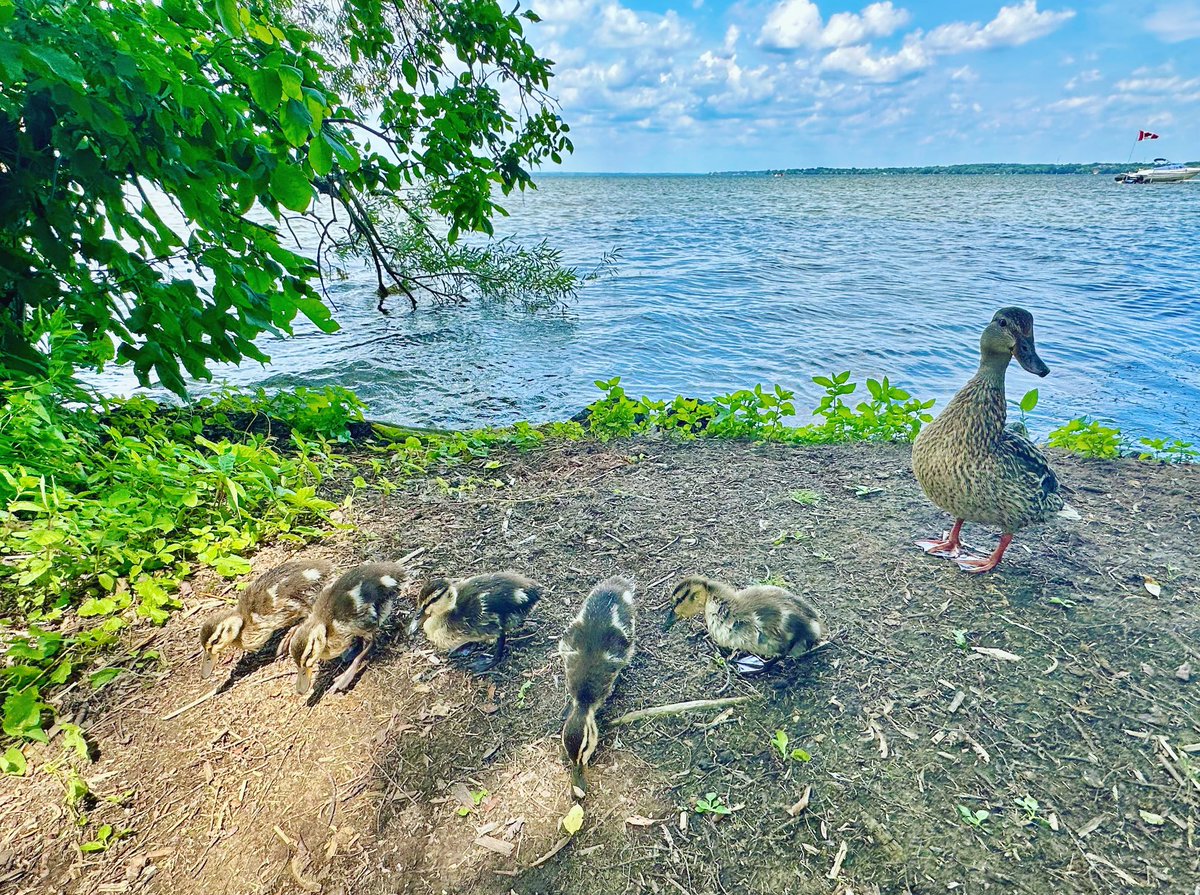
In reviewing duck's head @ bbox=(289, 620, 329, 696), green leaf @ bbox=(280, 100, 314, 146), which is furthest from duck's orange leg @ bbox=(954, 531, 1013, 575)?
green leaf @ bbox=(280, 100, 314, 146)

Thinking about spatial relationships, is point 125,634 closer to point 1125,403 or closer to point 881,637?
point 881,637

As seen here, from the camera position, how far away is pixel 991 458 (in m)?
3.47

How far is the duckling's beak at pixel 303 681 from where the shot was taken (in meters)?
2.85

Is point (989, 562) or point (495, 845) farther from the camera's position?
point (989, 562)

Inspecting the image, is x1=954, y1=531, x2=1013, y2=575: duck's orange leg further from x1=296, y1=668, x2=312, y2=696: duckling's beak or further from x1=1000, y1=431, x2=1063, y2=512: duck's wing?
x1=296, y1=668, x2=312, y2=696: duckling's beak

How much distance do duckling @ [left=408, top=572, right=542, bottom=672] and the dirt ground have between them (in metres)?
0.12

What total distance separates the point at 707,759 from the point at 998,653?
162 centimetres

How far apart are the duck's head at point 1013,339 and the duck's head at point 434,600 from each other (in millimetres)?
3323

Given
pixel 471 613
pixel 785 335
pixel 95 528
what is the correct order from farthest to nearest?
pixel 785 335 → pixel 95 528 → pixel 471 613

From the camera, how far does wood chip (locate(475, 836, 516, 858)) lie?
7.27ft

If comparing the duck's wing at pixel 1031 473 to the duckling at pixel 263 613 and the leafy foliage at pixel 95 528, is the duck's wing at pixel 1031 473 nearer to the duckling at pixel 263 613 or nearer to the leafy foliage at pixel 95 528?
the duckling at pixel 263 613

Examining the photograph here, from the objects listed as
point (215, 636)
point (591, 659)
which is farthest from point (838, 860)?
point (215, 636)

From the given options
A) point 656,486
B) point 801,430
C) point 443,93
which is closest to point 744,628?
point 656,486

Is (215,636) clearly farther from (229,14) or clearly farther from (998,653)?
(998,653)
